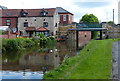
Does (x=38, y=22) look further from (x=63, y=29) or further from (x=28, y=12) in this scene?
(x=63, y=29)

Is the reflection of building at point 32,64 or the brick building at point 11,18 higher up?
the brick building at point 11,18

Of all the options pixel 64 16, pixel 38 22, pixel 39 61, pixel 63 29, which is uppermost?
pixel 64 16

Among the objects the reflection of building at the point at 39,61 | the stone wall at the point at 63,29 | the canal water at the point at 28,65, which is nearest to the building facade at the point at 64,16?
the stone wall at the point at 63,29

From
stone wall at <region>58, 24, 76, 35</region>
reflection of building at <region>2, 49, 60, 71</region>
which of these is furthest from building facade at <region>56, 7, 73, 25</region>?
reflection of building at <region>2, 49, 60, 71</region>

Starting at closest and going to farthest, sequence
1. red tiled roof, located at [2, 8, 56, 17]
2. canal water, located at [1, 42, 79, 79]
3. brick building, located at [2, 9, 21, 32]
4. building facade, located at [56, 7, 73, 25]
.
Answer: canal water, located at [1, 42, 79, 79]
red tiled roof, located at [2, 8, 56, 17]
brick building, located at [2, 9, 21, 32]
building facade, located at [56, 7, 73, 25]

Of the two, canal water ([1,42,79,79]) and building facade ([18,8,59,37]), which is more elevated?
building facade ([18,8,59,37])

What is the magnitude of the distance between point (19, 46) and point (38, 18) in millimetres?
24412

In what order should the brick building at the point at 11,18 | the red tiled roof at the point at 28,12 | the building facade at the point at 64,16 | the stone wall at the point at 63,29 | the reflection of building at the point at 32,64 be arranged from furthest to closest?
the building facade at the point at 64,16 → the stone wall at the point at 63,29 → the brick building at the point at 11,18 → the red tiled roof at the point at 28,12 → the reflection of building at the point at 32,64

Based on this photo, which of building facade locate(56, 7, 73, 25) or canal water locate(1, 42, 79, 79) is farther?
building facade locate(56, 7, 73, 25)

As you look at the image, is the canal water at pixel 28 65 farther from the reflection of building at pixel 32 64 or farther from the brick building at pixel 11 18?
the brick building at pixel 11 18

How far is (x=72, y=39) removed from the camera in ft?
Answer: 180

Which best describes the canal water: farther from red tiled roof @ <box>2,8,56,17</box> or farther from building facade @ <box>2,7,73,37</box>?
red tiled roof @ <box>2,8,56,17</box>

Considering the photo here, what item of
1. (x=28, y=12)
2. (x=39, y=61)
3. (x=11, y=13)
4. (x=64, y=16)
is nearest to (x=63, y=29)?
(x=64, y=16)

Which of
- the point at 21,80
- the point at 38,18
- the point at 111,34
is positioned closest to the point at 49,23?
the point at 38,18
